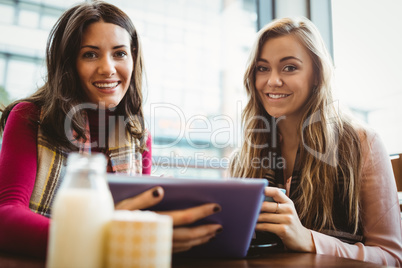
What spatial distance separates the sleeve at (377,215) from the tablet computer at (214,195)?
41cm

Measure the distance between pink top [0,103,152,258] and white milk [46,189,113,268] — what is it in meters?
0.28

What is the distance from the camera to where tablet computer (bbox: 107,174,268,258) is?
1.81 ft

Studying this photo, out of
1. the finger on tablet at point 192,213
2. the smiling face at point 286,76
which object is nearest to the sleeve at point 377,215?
the smiling face at point 286,76

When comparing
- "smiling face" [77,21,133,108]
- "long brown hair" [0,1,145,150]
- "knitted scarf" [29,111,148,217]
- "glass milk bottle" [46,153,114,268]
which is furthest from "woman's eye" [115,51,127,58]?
"glass milk bottle" [46,153,114,268]

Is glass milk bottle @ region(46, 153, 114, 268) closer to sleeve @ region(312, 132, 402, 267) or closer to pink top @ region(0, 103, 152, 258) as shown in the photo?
pink top @ region(0, 103, 152, 258)

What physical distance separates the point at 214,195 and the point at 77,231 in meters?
0.24

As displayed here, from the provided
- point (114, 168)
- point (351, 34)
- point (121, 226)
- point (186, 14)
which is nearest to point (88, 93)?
point (114, 168)

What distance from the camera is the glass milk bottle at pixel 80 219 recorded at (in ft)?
1.31

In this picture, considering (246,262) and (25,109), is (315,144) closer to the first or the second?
(246,262)

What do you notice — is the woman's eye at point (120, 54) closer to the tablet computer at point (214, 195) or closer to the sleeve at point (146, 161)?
the sleeve at point (146, 161)

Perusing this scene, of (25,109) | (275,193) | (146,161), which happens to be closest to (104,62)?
(25,109)

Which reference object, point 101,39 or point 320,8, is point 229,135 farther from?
point 101,39

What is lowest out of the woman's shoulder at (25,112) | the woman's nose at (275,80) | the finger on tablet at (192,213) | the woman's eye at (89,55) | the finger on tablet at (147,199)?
the finger on tablet at (192,213)

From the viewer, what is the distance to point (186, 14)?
3.07 m
